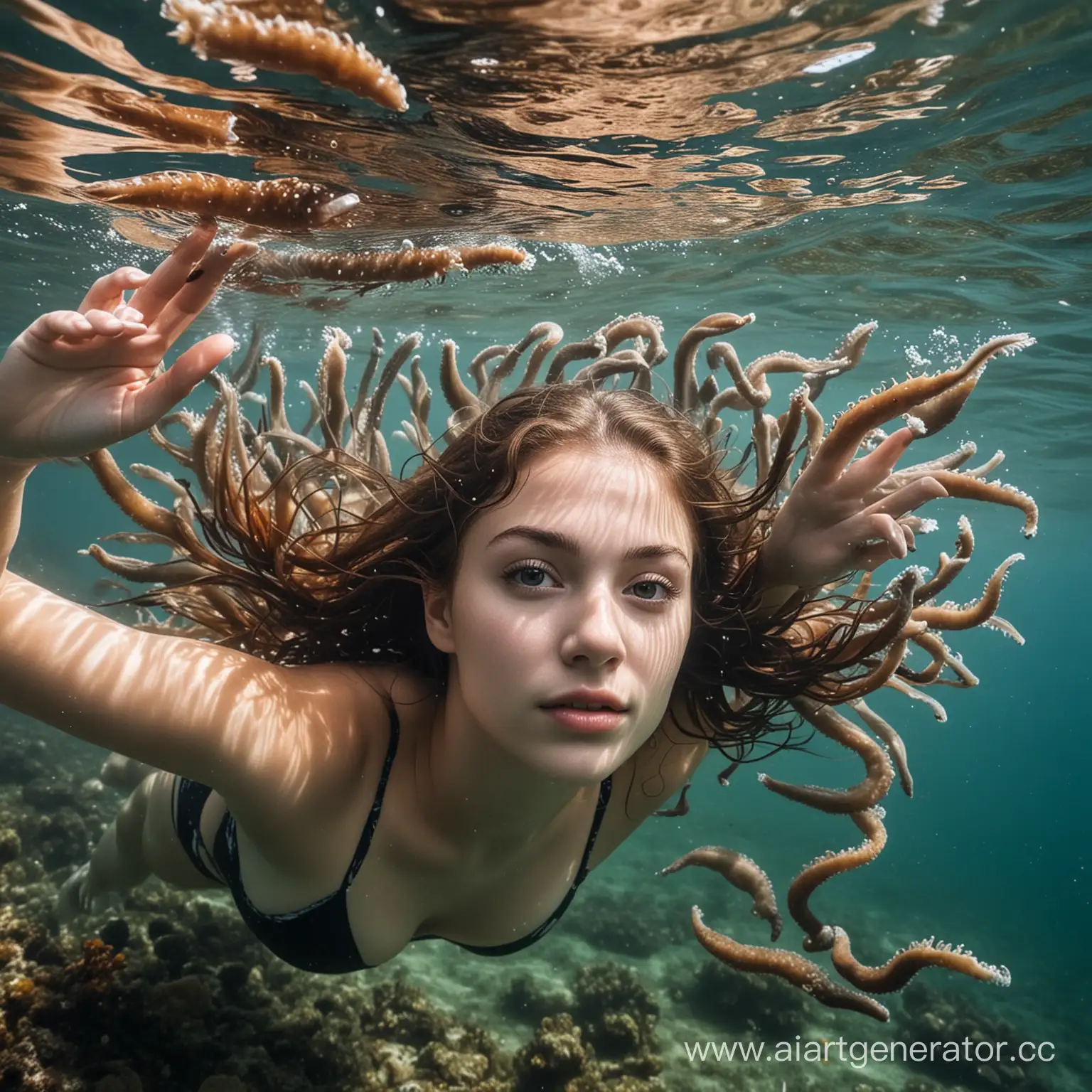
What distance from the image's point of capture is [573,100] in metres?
7.29

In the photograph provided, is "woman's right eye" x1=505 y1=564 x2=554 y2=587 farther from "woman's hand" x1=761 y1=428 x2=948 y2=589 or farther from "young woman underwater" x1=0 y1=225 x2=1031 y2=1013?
"woman's hand" x1=761 y1=428 x2=948 y2=589

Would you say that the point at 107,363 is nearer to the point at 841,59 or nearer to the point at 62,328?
the point at 62,328

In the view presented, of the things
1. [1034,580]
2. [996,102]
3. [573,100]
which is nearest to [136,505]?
[573,100]

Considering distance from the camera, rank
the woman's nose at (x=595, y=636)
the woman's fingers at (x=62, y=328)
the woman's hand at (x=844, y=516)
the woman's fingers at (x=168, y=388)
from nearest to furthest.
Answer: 1. the woman's fingers at (x=62, y=328)
2. the woman's fingers at (x=168, y=388)
3. the woman's nose at (x=595, y=636)
4. the woman's hand at (x=844, y=516)

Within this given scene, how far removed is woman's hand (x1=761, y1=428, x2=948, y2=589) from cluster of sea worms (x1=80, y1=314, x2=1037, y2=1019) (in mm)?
93

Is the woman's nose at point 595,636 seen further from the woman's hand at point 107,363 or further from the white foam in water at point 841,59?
the white foam in water at point 841,59

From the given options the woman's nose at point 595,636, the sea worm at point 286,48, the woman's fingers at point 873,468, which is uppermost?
the sea worm at point 286,48

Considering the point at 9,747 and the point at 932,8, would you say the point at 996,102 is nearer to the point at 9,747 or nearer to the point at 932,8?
the point at 932,8

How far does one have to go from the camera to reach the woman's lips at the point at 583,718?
91.6 inches

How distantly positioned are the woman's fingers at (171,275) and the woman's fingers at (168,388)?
268mm

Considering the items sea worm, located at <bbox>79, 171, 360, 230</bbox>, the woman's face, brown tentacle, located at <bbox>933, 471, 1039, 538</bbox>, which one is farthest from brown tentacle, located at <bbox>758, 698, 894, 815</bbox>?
sea worm, located at <bbox>79, 171, 360, 230</bbox>

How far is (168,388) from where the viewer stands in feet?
6.59

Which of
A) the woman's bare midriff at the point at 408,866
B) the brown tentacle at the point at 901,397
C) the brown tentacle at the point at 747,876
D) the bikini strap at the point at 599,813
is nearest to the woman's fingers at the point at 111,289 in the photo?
the woman's bare midriff at the point at 408,866

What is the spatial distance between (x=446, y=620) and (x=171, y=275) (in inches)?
57.5
